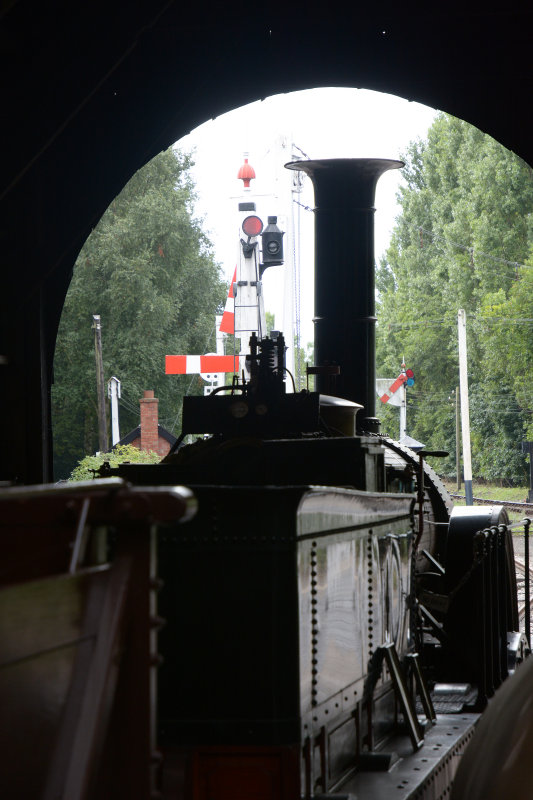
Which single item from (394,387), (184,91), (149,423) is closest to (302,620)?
(184,91)

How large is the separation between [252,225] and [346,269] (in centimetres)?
1156

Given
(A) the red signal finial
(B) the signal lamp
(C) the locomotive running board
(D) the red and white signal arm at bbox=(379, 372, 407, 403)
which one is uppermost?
(A) the red signal finial

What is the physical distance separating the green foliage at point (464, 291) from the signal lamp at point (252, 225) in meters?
17.0

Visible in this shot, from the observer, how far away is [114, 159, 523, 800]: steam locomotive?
436cm

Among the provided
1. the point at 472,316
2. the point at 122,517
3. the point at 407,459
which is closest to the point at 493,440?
the point at 472,316

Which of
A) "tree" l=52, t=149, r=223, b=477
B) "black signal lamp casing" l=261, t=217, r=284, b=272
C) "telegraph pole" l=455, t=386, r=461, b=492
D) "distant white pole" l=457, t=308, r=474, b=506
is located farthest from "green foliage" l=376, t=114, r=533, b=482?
"black signal lamp casing" l=261, t=217, r=284, b=272

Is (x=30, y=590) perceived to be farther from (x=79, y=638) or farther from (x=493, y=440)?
(x=493, y=440)

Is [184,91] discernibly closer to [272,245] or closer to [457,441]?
[272,245]

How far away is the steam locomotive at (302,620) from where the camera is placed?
436cm

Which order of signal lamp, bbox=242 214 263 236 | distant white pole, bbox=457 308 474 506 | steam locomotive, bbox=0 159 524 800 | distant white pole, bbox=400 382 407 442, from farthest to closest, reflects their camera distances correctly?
distant white pole, bbox=400 382 407 442 < distant white pole, bbox=457 308 474 506 < signal lamp, bbox=242 214 263 236 < steam locomotive, bbox=0 159 524 800

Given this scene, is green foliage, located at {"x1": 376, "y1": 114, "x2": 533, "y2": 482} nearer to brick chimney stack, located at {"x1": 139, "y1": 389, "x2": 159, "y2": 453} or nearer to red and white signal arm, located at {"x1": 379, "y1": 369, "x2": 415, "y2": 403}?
red and white signal arm, located at {"x1": 379, "y1": 369, "x2": 415, "y2": 403}

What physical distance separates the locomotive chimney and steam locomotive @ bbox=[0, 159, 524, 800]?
1.07 meters

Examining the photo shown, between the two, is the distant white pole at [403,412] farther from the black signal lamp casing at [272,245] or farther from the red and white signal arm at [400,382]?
the black signal lamp casing at [272,245]

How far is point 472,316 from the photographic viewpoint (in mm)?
40375
